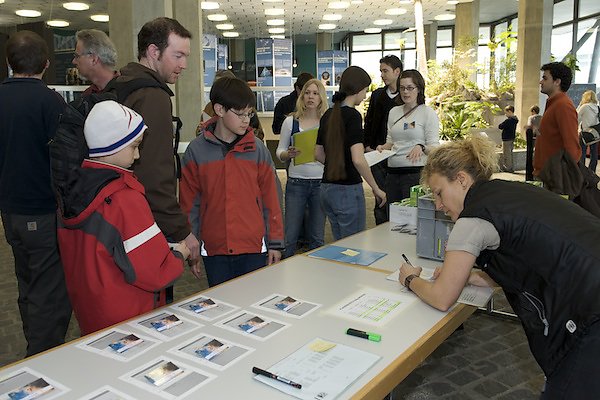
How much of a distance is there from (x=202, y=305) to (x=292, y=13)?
1695 cm

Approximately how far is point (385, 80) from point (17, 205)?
2971mm

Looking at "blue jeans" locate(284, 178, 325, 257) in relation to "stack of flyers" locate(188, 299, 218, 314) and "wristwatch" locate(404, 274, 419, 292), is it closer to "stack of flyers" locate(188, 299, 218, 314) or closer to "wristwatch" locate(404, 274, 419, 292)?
"wristwatch" locate(404, 274, 419, 292)

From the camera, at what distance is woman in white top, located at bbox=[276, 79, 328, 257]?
3.90m

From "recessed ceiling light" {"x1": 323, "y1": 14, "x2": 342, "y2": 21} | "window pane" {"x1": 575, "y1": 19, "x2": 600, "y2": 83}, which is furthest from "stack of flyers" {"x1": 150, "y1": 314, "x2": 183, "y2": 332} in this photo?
"recessed ceiling light" {"x1": 323, "y1": 14, "x2": 342, "y2": 21}

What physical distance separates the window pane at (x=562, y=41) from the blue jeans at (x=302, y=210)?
46.4 feet

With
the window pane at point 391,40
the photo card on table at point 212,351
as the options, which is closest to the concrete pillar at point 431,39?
the window pane at point 391,40

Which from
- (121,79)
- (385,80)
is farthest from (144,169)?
(385,80)

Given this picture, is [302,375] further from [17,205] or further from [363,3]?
[363,3]

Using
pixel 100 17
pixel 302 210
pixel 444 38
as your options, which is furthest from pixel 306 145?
pixel 444 38

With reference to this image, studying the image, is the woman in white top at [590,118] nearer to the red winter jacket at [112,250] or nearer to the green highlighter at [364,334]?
the green highlighter at [364,334]

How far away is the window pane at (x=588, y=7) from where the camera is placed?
14602mm

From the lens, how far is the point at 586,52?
15.1 metres

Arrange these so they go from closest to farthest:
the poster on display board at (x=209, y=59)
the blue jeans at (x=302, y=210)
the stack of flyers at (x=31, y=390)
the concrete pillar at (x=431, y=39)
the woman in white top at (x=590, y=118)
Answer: the stack of flyers at (x=31, y=390)
the blue jeans at (x=302, y=210)
the woman in white top at (x=590, y=118)
the poster on display board at (x=209, y=59)
the concrete pillar at (x=431, y=39)

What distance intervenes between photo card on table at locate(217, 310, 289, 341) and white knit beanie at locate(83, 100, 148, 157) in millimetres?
667
